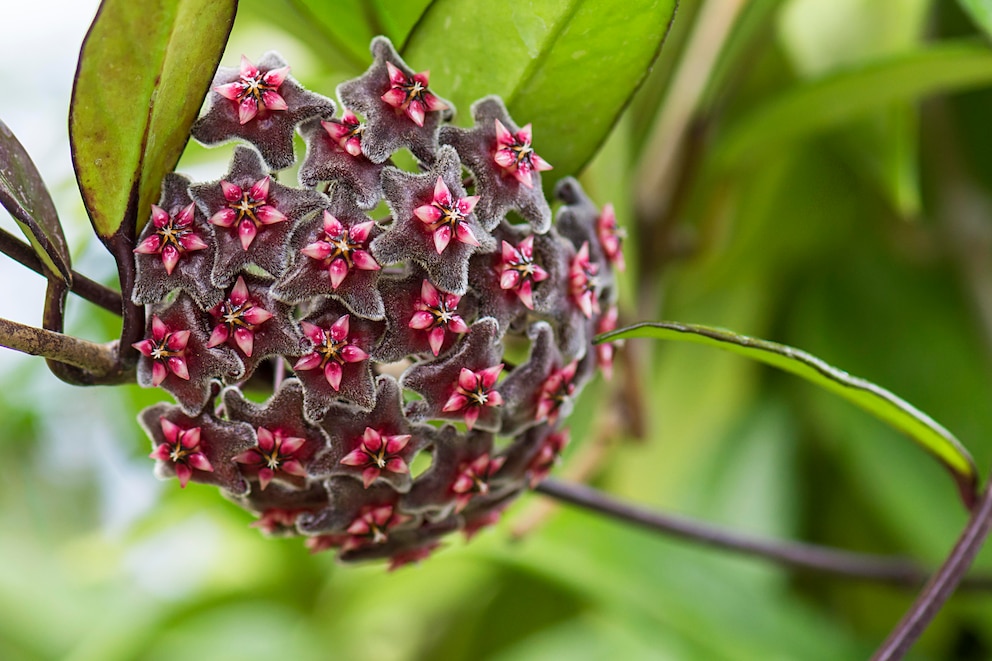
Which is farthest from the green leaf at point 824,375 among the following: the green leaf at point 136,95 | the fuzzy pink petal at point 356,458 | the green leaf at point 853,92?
the green leaf at point 853,92

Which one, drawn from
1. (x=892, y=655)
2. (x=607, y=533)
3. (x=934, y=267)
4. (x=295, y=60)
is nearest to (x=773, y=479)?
(x=607, y=533)

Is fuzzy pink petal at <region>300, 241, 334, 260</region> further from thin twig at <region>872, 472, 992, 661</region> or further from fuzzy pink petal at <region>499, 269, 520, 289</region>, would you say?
thin twig at <region>872, 472, 992, 661</region>

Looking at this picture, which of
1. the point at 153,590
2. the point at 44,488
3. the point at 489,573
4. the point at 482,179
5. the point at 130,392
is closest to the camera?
the point at 482,179

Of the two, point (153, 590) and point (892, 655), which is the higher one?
point (892, 655)

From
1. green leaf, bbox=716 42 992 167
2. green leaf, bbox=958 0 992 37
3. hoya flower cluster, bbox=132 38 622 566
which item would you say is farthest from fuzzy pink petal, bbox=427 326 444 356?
green leaf, bbox=716 42 992 167

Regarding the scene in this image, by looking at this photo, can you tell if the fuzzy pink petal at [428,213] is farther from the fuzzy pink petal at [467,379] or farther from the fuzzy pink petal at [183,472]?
the fuzzy pink petal at [183,472]

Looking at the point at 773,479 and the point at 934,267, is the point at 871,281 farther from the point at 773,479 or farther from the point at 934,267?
the point at 773,479

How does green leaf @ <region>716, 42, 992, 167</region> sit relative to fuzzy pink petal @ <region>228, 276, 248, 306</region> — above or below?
above
